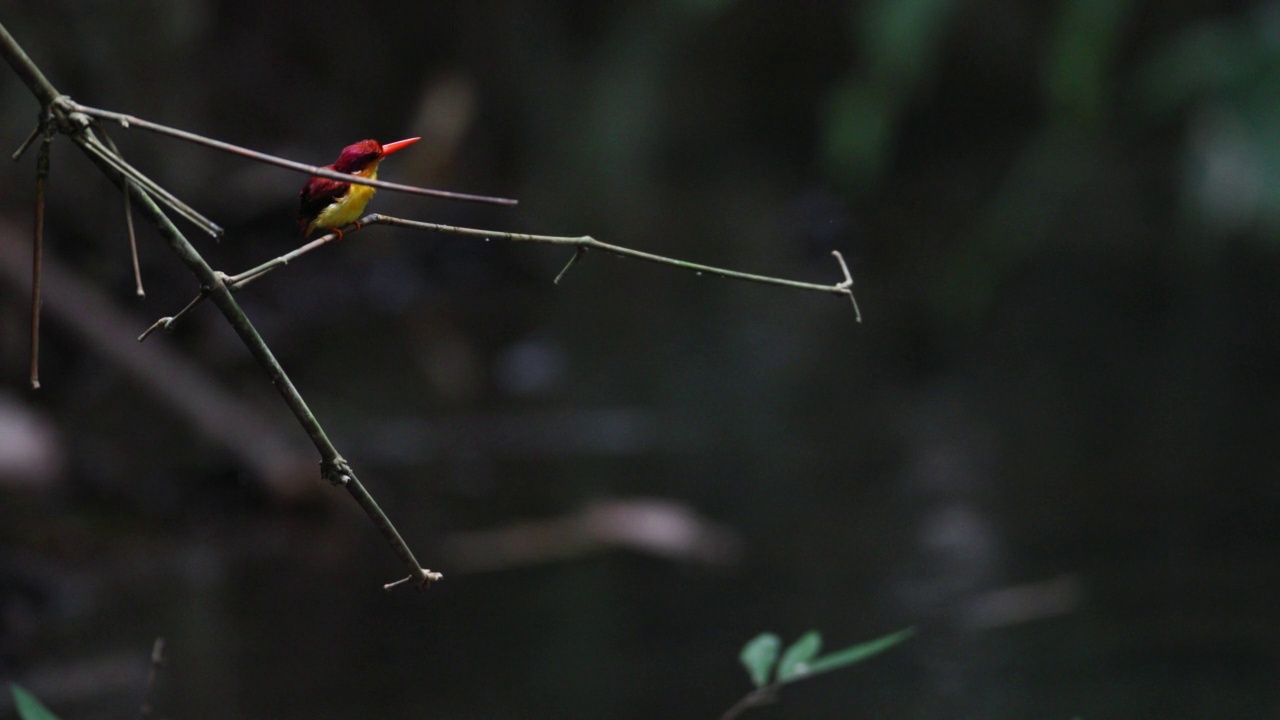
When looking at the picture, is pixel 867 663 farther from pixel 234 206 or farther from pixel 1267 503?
pixel 234 206

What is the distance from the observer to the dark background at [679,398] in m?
1.22

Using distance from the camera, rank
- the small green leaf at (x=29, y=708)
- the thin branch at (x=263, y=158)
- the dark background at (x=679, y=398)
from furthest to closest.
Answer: the dark background at (x=679, y=398), the small green leaf at (x=29, y=708), the thin branch at (x=263, y=158)

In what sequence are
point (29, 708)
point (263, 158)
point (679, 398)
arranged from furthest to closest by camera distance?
point (679, 398) < point (29, 708) < point (263, 158)

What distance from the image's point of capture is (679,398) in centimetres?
232

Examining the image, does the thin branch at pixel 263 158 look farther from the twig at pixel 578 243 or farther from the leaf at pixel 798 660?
the leaf at pixel 798 660

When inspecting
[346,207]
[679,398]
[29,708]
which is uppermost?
[679,398]

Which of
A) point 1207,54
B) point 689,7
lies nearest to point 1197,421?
point 1207,54

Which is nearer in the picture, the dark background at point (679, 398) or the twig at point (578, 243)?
the twig at point (578, 243)

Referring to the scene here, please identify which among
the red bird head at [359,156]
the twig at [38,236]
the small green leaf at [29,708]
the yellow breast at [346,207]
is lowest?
the small green leaf at [29,708]

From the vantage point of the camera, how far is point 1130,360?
2.43 meters

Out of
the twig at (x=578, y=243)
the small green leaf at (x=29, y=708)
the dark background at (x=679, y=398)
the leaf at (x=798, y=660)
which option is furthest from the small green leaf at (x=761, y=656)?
the dark background at (x=679, y=398)

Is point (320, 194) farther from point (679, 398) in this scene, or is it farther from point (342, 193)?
point (679, 398)

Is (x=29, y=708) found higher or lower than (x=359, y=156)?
lower

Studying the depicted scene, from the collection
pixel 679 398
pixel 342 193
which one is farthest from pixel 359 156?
pixel 679 398
